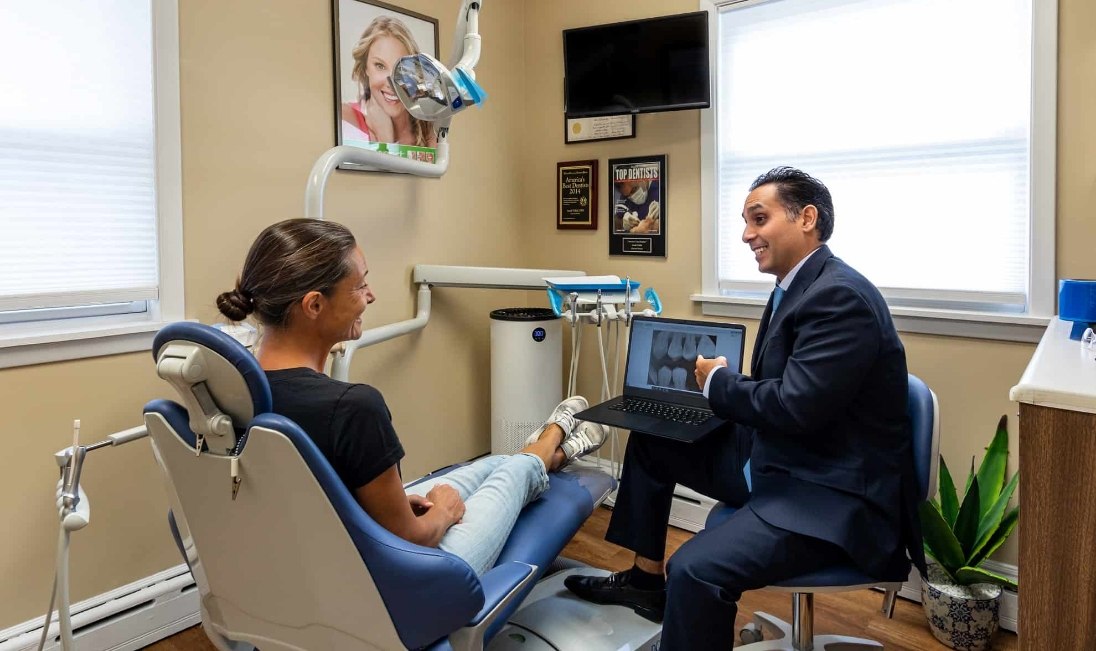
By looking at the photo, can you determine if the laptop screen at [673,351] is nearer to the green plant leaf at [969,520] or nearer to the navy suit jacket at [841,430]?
the navy suit jacket at [841,430]

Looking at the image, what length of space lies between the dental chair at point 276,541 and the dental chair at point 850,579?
2.04 ft

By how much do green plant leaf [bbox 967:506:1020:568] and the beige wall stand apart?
0.17 metres

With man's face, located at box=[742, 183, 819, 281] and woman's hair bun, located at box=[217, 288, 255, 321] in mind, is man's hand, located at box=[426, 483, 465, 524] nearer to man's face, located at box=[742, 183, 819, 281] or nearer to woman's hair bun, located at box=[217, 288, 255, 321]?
woman's hair bun, located at box=[217, 288, 255, 321]

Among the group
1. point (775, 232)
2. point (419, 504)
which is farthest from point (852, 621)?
point (419, 504)

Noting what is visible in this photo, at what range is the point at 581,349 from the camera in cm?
325

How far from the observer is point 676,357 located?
2.26 meters

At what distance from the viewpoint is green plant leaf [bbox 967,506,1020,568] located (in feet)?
6.89

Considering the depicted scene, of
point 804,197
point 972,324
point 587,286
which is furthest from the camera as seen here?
point 587,286

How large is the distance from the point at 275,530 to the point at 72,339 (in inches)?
42.0

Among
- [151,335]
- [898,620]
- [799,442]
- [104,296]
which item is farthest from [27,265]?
[898,620]

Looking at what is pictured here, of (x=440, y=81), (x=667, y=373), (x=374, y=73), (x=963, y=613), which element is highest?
(x=374, y=73)

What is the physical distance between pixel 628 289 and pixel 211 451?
5.24ft

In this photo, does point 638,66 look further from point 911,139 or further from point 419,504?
point 419,504

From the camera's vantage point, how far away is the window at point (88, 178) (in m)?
1.80
